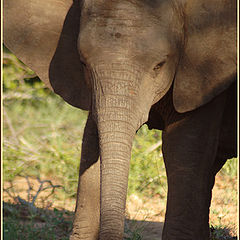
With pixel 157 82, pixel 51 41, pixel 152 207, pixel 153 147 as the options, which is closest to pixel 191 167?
pixel 157 82

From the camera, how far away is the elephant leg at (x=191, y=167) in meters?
3.05

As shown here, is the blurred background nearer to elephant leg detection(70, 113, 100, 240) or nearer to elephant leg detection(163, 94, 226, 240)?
elephant leg detection(70, 113, 100, 240)

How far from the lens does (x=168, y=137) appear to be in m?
3.19

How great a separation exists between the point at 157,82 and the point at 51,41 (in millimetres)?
777

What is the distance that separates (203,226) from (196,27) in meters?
0.98

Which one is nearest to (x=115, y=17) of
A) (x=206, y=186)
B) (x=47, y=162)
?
(x=206, y=186)

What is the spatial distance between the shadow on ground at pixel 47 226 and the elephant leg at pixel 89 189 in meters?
0.43

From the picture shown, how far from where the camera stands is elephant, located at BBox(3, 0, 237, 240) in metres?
2.81

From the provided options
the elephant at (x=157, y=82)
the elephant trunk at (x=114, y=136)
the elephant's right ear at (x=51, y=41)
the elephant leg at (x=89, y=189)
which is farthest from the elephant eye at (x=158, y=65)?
the elephant leg at (x=89, y=189)

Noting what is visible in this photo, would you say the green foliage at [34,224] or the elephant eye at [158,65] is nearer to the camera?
the elephant eye at [158,65]

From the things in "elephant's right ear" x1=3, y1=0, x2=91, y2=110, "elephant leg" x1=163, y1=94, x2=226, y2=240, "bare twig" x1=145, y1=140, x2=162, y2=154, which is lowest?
"elephant leg" x1=163, y1=94, x2=226, y2=240

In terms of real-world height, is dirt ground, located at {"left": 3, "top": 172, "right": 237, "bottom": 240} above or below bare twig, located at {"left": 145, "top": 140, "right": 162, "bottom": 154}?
below

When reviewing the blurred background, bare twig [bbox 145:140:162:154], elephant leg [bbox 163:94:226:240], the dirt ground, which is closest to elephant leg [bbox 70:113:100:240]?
the blurred background

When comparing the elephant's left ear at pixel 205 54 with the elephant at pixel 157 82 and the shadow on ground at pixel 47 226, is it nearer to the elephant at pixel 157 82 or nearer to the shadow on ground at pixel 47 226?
the elephant at pixel 157 82
